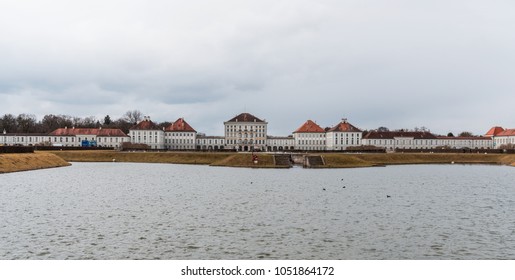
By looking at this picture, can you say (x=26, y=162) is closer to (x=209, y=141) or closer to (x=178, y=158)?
(x=178, y=158)

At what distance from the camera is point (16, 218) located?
22031mm

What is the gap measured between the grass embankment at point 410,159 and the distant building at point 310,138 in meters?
51.9

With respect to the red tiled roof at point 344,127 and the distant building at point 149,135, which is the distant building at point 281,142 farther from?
the distant building at point 149,135

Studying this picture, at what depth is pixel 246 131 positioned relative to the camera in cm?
13125

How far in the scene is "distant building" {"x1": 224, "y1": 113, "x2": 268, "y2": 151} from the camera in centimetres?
13075

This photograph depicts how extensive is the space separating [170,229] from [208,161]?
53.9m

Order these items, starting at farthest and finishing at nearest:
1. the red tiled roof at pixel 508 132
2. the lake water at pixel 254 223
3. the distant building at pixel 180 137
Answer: the red tiled roof at pixel 508 132 < the distant building at pixel 180 137 < the lake water at pixel 254 223

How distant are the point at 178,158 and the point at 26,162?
24.0 metres

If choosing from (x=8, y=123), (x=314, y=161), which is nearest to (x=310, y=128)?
(x=314, y=161)

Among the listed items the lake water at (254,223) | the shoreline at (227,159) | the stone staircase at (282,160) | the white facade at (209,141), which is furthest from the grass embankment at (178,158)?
the white facade at (209,141)

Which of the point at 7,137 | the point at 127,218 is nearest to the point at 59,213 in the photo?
the point at 127,218

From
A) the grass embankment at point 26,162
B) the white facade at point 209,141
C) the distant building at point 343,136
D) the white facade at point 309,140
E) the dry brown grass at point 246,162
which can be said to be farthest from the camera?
the white facade at point 209,141

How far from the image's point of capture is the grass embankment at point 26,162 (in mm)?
53406
